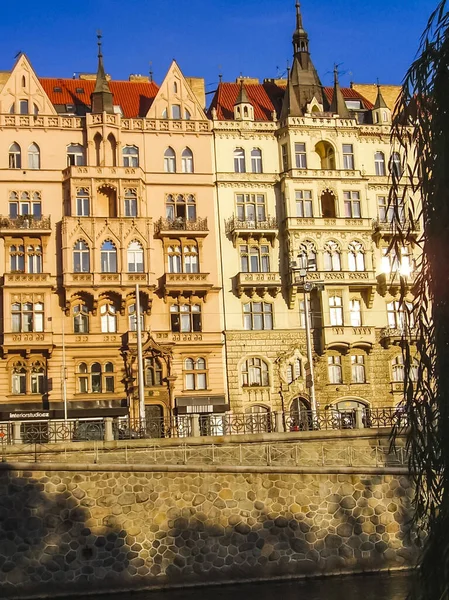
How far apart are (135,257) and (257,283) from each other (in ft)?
22.9

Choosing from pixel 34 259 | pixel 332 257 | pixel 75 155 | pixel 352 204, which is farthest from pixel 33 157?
pixel 352 204

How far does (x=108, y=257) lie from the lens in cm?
5088

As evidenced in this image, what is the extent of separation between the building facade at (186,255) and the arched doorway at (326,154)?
0.11 metres

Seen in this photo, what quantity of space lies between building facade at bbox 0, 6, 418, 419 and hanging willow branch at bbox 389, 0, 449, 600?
35.7 metres

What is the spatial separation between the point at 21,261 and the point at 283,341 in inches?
601

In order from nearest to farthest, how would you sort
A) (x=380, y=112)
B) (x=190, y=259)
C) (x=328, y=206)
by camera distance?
(x=190, y=259), (x=328, y=206), (x=380, y=112)

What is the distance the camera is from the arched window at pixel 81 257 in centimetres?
5031

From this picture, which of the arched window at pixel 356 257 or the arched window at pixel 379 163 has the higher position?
the arched window at pixel 379 163

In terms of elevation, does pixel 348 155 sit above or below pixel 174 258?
above

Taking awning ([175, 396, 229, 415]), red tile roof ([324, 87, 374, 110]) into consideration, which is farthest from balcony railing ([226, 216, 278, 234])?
red tile roof ([324, 87, 374, 110])

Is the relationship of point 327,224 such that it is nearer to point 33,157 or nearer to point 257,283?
point 257,283

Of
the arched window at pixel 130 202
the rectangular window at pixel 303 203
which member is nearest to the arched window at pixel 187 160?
the arched window at pixel 130 202

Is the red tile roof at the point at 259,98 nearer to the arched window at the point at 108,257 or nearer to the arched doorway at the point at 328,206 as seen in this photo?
the arched doorway at the point at 328,206

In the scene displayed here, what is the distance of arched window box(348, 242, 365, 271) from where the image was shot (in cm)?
5350
